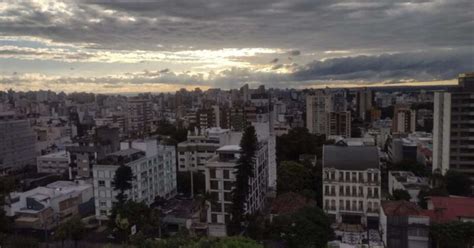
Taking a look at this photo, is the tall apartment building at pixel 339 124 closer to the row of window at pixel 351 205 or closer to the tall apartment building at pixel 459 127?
the tall apartment building at pixel 459 127

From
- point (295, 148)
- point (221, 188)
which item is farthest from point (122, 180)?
point (295, 148)

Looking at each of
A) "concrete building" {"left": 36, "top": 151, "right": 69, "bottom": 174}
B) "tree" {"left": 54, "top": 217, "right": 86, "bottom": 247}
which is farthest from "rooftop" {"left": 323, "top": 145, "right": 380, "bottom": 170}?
"concrete building" {"left": 36, "top": 151, "right": 69, "bottom": 174}

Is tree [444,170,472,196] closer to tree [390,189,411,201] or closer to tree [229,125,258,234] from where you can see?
tree [390,189,411,201]

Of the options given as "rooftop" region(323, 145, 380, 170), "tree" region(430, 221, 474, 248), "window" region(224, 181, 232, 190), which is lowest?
"tree" region(430, 221, 474, 248)

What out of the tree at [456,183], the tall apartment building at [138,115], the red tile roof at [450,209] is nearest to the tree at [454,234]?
the red tile roof at [450,209]

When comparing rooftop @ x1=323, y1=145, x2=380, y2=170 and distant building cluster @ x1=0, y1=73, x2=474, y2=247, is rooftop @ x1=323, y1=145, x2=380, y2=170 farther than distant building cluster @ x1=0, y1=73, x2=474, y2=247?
A: Yes

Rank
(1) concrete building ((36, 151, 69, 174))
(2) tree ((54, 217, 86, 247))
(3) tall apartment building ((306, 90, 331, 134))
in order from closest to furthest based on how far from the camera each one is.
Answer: (2) tree ((54, 217, 86, 247))
(1) concrete building ((36, 151, 69, 174))
(3) tall apartment building ((306, 90, 331, 134))

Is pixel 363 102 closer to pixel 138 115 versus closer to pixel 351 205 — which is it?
pixel 138 115
